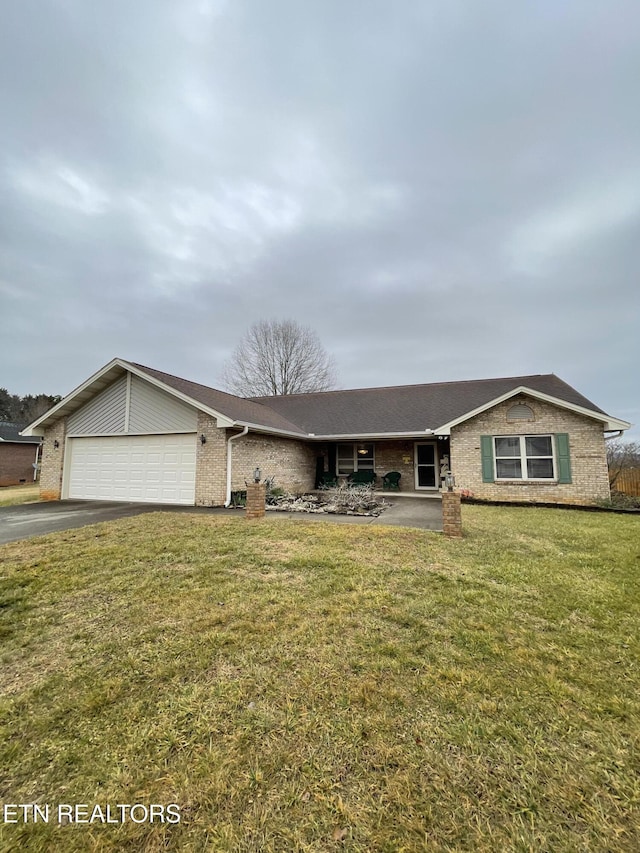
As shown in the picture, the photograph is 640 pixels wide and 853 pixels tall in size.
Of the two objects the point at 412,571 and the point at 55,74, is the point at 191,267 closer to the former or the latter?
the point at 55,74

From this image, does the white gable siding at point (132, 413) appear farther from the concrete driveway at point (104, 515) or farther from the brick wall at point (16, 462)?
the brick wall at point (16, 462)

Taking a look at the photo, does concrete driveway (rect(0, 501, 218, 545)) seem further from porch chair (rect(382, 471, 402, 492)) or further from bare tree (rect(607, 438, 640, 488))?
bare tree (rect(607, 438, 640, 488))

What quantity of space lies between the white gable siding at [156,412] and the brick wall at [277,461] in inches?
66.2

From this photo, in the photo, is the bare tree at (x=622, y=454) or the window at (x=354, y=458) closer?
the window at (x=354, y=458)

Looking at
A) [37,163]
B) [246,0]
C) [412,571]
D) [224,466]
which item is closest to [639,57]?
[246,0]

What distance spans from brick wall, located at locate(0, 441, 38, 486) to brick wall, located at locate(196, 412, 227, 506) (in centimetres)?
1977

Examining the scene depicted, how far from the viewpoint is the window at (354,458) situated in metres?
15.1

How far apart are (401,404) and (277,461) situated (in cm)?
648

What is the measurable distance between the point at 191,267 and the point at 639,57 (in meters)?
19.0

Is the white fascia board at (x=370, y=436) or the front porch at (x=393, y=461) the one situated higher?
the white fascia board at (x=370, y=436)

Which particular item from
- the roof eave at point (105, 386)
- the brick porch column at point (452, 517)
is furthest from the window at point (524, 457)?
the roof eave at point (105, 386)

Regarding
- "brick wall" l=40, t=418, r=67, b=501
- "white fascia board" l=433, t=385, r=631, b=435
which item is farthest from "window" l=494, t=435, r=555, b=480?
"brick wall" l=40, t=418, r=67, b=501

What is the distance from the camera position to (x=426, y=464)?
14.3 meters

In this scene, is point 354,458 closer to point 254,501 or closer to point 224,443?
point 224,443
